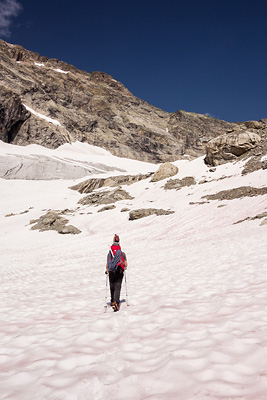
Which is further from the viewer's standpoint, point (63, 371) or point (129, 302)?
point (129, 302)

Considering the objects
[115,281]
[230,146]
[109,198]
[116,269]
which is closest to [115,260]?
[116,269]

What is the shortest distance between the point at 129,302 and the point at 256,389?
3.87 meters

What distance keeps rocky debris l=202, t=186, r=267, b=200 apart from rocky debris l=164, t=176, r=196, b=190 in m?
8.26

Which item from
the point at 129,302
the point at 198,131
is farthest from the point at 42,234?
the point at 198,131

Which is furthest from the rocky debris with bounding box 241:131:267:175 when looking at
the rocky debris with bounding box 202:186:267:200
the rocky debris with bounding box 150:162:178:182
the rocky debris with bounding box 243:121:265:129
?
the rocky debris with bounding box 150:162:178:182

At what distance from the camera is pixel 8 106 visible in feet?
303

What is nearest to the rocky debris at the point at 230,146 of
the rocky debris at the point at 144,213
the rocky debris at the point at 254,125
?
the rocky debris at the point at 254,125

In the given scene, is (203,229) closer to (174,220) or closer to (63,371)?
(174,220)

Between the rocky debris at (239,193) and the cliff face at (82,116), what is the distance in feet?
306

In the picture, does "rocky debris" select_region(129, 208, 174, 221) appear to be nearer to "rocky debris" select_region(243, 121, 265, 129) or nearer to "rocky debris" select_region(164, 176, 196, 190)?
"rocky debris" select_region(164, 176, 196, 190)

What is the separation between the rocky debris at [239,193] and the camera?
1905 cm

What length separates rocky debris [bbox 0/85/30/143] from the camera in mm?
91250

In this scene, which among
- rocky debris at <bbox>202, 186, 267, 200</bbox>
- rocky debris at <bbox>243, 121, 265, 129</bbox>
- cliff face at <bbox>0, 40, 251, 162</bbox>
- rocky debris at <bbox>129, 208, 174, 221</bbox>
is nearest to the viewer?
rocky debris at <bbox>202, 186, 267, 200</bbox>

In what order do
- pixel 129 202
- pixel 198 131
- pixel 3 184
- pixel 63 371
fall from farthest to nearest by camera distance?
pixel 198 131 < pixel 3 184 < pixel 129 202 < pixel 63 371
